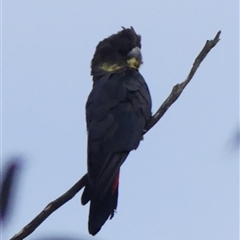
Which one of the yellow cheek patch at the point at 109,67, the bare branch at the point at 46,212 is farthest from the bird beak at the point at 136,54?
the bare branch at the point at 46,212

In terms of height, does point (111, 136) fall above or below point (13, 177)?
above

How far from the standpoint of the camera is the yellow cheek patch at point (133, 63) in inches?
123

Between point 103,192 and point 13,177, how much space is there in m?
1.33

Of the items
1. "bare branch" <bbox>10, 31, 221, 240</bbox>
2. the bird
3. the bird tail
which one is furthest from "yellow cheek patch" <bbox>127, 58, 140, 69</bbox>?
the bird tail

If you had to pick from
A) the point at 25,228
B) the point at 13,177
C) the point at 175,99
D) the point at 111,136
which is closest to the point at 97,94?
the point at 111,136

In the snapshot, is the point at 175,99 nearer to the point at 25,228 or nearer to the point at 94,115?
the point at 94,115

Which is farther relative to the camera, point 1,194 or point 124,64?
point 124,64

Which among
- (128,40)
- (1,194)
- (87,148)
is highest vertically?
(128,40)

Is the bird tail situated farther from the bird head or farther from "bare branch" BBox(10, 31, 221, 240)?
the bird head

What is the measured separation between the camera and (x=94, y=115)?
249 cm

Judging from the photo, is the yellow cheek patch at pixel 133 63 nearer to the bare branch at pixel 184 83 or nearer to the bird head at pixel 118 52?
the bird head at pixel 118 52

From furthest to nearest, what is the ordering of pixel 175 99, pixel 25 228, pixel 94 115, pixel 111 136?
pixel 94 115 < pixel 111 136 < pixel 175 99 < pixel 25 228

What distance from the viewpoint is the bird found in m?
2.03

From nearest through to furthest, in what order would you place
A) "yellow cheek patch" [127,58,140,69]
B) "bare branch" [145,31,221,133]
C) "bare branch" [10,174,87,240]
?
"bare branch" [10,174,87,240], "bare branch" [145,31,221,133], "yellow cheek patch" [127,58,140,69]
